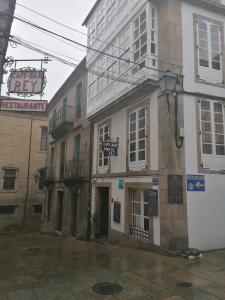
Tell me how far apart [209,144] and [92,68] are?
7.83m

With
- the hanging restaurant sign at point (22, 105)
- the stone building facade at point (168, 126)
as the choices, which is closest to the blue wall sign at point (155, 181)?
the stone building facade at point (168, 126)

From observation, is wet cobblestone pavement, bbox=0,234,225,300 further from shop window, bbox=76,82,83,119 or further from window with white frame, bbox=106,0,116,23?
window with white frame, bbox=106,0,116,23

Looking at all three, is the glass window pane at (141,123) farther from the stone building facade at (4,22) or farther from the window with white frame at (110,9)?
the window with white frame at (110,9)

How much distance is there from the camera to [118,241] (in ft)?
35.1

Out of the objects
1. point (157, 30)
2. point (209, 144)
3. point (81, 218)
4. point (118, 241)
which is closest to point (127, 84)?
point (157, 30)

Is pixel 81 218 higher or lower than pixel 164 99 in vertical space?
lower

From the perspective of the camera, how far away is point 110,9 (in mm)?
12406

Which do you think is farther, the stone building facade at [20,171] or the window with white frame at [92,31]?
the stone building facade at [20,171]

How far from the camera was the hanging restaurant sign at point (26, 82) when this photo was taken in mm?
7934

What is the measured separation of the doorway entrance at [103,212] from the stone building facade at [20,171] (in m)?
9.97

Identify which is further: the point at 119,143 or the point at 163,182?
the point at 119,143

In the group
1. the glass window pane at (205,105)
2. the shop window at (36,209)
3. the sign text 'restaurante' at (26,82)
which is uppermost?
the sign text 'restaurante' at (26,82)

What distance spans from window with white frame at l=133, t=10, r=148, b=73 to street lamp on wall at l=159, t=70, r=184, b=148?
4.58ft

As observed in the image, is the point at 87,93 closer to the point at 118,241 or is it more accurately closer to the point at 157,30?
the point at 157,30
